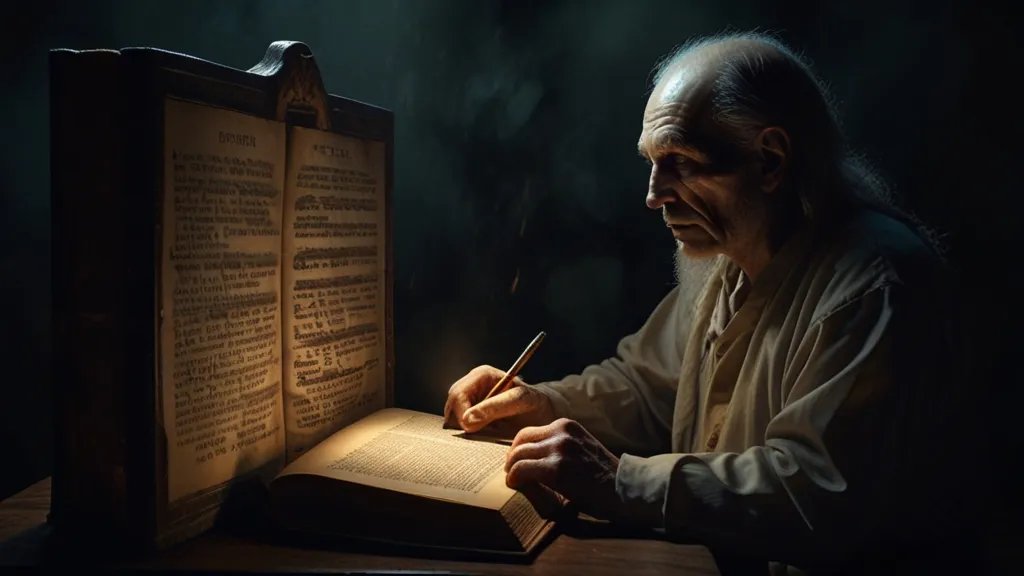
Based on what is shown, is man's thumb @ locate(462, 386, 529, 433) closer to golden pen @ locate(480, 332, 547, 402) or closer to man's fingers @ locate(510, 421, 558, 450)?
golden pen @ locate(480, 332, 547, 402)

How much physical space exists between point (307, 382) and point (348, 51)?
118cm

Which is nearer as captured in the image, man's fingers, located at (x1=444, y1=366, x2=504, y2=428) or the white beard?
man's fingers, located at (x1=444, y1=366, x2=504, y2=428)

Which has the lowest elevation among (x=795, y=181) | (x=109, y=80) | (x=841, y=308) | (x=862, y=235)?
(x=841, y=308)

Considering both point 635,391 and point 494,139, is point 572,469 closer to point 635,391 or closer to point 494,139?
point 635,391

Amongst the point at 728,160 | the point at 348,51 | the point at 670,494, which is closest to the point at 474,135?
the point at 348,51

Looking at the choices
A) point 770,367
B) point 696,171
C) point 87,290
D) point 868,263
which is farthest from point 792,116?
point 87,290

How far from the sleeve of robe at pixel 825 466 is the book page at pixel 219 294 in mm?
634

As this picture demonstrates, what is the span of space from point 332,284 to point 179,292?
0.41 meters

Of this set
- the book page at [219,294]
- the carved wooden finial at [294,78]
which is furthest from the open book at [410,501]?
the carved wooden finial at [294,78]

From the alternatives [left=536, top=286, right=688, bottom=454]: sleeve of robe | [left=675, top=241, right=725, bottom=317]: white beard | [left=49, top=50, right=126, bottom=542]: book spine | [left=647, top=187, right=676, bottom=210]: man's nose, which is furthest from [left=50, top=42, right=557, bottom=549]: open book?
[left=675, top=241, right=725, bottom=317]: white beard

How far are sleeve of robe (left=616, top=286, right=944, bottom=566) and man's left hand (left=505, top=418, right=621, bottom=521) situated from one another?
28 mm

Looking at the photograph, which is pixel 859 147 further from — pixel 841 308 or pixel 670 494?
pixel 670 494

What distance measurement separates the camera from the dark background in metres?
2.11

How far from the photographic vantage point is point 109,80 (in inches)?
49.9
